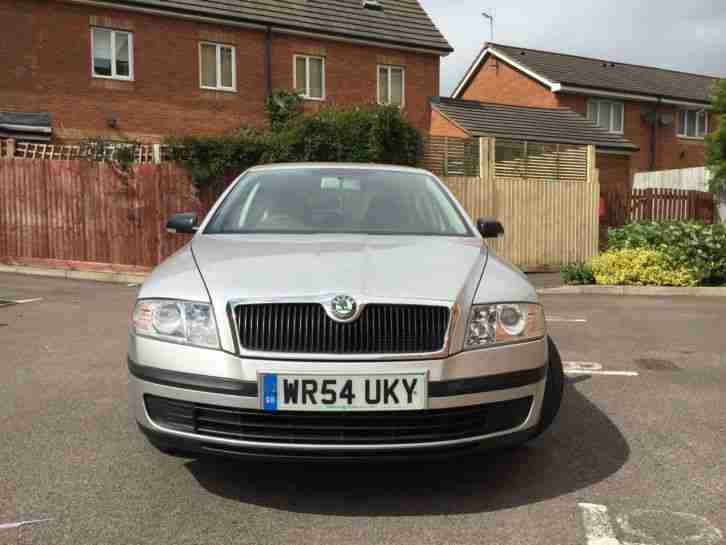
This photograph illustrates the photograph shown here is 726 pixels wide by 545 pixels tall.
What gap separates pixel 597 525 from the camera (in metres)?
2.91

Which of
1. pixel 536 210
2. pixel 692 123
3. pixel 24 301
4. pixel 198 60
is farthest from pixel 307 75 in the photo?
pixel 692 123

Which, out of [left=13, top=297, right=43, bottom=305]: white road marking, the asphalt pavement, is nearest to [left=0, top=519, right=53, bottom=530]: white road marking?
the asphalt pavement

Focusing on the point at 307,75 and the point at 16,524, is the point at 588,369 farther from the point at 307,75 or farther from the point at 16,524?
the point at 307,75

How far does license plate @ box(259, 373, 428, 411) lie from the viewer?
2850 millimetres

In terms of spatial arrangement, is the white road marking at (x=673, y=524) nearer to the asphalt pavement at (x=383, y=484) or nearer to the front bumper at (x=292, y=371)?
the asphalt pavement at (x=383, y=484)

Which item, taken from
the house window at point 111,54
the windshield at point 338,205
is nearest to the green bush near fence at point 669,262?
the windshield at point 338,205

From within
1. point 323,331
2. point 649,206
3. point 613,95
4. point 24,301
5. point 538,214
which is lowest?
point 24,301

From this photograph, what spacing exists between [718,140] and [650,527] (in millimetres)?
22226

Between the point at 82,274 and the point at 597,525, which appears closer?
the point at 597,525

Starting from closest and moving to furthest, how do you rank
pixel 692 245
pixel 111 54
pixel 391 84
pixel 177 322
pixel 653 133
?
pixel 177 322 < pixel 692 245 < pixel 111 54 < pixel 391 84 < pixel 653 133

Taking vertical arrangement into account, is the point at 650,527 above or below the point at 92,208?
below

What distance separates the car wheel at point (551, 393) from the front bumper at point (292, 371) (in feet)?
1.07

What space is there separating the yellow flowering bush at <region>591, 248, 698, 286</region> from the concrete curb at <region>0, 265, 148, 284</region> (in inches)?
312

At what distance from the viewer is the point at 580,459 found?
371 centimetres
